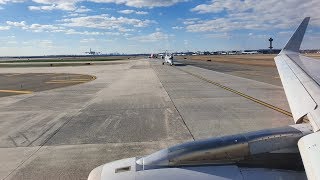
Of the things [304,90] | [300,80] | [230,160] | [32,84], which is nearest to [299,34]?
[300,80]

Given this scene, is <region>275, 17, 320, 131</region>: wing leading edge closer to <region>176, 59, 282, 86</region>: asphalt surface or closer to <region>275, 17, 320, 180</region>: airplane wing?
<region>275, 17, 320, 180</region>: airplane wing

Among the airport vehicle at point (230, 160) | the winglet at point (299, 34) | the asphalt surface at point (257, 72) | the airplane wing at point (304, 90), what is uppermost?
the winglet at point (299, 34)

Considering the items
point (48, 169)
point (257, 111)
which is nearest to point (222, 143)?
point (48, 169)

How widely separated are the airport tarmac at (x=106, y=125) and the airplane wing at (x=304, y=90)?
329cm

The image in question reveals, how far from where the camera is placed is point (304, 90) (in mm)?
8094

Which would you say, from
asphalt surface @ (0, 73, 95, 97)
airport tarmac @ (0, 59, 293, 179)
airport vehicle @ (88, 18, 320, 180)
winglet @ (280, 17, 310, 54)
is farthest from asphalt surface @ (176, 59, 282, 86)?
airport vehicle @ (88, 18, 320, 180)

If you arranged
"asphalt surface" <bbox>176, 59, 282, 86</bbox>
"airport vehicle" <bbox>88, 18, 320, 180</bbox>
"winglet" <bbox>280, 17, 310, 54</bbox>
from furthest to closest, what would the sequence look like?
"asphalt surface" <bbox>176, 59, 282, 86</bbox> → "winglet" <bbox>280, 17, 310, 54</bbox> → "airport vehicle" <bbox>88, 18, 320, 180</bbox>

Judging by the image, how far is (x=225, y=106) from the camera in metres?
19.4

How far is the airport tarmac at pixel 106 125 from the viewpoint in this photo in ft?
34.8

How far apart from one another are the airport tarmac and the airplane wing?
329 cm

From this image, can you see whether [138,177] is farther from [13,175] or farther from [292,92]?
[13,175]

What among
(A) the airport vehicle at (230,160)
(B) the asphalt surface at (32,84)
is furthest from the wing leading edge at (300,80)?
(B) the asphalt surface at (32,84)

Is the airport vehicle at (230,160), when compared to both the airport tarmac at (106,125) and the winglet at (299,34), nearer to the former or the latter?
the airport tarmac at (106,125)

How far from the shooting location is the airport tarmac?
10594 millimetres
